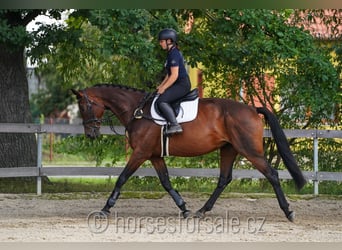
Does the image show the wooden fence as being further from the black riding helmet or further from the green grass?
the black riding helmet

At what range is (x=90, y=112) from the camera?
1223 cm

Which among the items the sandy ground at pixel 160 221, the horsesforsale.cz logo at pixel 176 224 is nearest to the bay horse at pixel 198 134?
the horsesforsale.cz logo at pixel 176 224

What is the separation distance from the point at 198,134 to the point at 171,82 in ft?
2.97

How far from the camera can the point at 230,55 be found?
15734mm

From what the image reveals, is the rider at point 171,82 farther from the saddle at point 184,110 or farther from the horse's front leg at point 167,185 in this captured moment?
the horse's front leg at point 167,185

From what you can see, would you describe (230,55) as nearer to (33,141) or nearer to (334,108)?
(334,108)

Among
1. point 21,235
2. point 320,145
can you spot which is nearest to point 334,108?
point 320,145

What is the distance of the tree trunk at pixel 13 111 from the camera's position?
1617 centimetres

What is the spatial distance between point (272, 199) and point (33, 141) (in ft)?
16.6

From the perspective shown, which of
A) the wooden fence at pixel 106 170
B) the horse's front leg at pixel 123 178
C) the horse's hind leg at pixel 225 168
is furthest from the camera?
the wooden fence at pixel 106 170

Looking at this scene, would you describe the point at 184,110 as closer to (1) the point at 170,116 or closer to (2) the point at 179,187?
(1) the point at 170,116

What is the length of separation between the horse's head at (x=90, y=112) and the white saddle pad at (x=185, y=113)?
880mm

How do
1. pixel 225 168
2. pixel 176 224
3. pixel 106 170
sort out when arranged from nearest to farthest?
1. pixel 176 224
2. pixel 225 168
3. pixel 106 170

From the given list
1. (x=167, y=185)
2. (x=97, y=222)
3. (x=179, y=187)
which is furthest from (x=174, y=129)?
(x=179, y=187)
